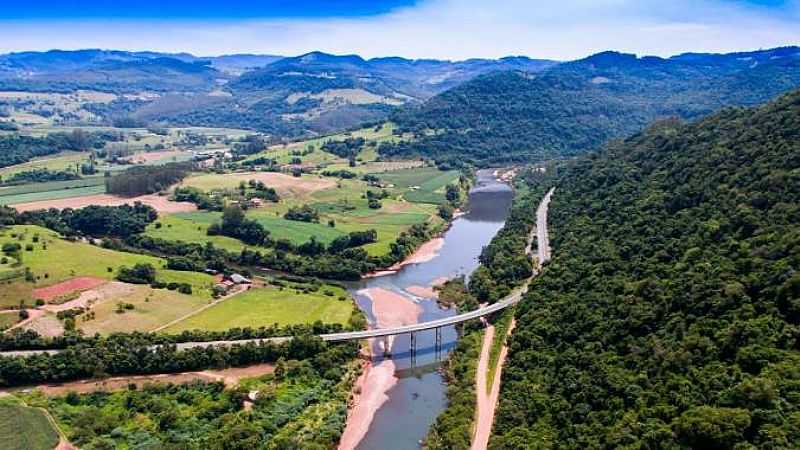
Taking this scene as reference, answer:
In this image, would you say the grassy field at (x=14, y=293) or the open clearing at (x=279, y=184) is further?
the open clearing at (x=279, y=184)

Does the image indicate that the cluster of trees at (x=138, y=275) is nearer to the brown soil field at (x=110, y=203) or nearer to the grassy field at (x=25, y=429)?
the grassy field at (x=25, y=429)

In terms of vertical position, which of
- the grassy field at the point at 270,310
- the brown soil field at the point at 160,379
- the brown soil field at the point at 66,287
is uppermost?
the brown soil field at the point at 66,287

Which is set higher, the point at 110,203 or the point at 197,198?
the point at 197,198

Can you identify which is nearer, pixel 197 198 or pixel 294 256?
pixel 294 256

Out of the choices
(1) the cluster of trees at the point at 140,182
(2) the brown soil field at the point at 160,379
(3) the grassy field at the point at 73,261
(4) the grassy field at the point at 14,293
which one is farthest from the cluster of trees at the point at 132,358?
(1) the cluster of trees at the point at 140,182

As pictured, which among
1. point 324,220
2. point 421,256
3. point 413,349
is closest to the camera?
point 413,349

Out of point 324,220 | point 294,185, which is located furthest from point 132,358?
point 294,185

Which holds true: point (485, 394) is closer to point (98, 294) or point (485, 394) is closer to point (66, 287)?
point (98, 294)
